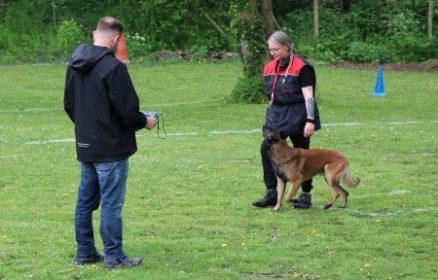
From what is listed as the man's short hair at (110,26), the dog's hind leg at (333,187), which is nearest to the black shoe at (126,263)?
the man's short hair at (110,26)

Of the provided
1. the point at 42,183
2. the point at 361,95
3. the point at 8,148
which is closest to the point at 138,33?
the point at 361,95

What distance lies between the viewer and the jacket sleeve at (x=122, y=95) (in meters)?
6.93

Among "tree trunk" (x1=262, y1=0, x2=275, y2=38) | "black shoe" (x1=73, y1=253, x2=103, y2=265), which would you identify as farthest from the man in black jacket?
"tree trunk" (x1=262, y1=0, x2=275, y2=38)

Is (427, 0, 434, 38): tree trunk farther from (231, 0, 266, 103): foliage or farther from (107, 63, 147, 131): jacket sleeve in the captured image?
(107, 63, 147, 131): jacket sleeve

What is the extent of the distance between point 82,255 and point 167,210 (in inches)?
96.4

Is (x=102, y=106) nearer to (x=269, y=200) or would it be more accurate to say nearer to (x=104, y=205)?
(x=104, y=205)

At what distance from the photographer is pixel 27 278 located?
7.06 meters

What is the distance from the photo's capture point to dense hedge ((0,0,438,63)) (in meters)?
34.3

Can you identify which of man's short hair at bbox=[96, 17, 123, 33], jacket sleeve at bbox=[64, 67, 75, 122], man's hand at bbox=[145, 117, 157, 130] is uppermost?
man's short hair at bbox=[96, 17, 123, 33]

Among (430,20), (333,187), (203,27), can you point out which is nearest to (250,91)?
(333,187)

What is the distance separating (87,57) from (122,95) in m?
0.39

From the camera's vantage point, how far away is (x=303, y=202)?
993 cm

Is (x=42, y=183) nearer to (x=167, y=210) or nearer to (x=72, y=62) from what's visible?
(x=167, y=210)

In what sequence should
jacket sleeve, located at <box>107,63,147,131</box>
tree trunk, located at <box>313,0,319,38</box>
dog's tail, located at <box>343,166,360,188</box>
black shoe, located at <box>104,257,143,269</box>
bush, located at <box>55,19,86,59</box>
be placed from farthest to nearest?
1. tree trunk, located at <box>313,0,319,38</box>
2. bush, located at <box>55,19,86,59</box>
3. dog's tail, located at <box>343,166,360,188</box>
4. black shoe, located at <box>104,257,143,269</box>
5. jacket sleeve, located at <box>107,63,147,131</box>
